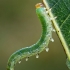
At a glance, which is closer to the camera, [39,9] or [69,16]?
[69,16]

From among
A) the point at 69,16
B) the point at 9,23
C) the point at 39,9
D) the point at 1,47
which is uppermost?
the point at 9,23

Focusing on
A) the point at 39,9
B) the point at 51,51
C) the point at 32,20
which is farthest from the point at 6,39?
the point at 39,9

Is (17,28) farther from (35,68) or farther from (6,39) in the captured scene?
(35,68)

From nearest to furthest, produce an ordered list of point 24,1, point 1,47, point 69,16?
point 69,16 < point 1,47 < point 24,1

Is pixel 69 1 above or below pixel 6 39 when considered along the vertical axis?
below

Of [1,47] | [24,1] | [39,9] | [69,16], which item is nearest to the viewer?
[69,16]

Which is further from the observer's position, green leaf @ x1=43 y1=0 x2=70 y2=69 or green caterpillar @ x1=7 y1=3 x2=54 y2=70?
green caterpillar @ x1=7 y1=3 x2=54 y2=70

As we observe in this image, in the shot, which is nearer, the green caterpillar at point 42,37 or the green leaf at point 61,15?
the green leaf at point 61,15

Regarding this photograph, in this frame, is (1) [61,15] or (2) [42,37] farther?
(2) [42,37]
